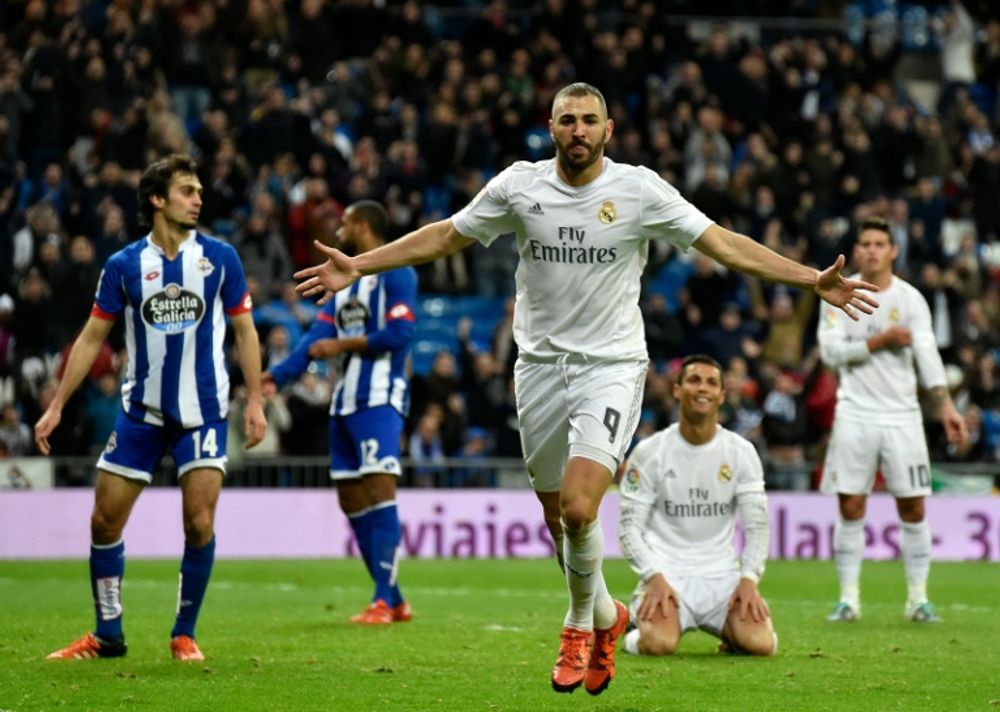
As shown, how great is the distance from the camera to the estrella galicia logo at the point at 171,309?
9562 mm

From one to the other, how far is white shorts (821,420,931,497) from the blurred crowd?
7.63 metres

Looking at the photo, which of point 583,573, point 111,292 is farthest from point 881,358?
point 111,292

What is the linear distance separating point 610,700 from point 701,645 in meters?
2.86

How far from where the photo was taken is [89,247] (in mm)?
21047

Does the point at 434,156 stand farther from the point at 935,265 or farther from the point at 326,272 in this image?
the point at 326,272

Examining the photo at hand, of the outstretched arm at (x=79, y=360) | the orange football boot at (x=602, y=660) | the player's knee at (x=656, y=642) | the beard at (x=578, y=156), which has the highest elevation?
the beard at (x=578, y=156)

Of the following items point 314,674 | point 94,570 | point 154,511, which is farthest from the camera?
point 154,511

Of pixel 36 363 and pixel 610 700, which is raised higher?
pixel 36 363

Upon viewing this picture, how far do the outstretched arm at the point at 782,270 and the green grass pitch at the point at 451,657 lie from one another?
5.91 feet

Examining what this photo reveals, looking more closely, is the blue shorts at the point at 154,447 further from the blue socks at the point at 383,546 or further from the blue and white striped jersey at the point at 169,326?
the blue socks at the point at 383,546

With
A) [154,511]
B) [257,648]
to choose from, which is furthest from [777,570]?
[257,648]

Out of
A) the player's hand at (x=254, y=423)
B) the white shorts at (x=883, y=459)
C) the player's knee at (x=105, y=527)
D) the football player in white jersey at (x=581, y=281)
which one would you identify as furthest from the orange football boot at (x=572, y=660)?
the white shorts at (x=883, y=459)

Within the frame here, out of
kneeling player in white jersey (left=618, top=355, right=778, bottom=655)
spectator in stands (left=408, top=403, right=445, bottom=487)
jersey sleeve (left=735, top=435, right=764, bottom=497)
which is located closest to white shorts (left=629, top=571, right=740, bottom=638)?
kneeling player in white jersey (left=618, top=355, right=778, bottom=655)

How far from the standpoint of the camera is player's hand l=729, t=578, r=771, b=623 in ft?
33.0
